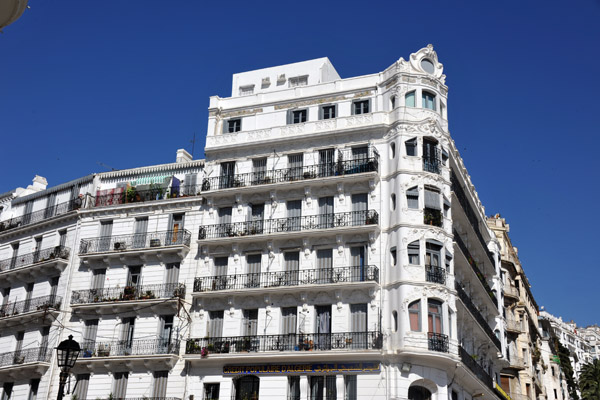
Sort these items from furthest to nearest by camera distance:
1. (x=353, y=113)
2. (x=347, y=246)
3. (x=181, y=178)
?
1. (x=181, y=178)
2. (x=353, y=113)
3. (x=347, y=246)

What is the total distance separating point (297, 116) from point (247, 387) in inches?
694

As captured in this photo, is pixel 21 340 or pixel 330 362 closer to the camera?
pixel 330 362

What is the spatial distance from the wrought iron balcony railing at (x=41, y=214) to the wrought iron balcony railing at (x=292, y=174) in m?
10.9

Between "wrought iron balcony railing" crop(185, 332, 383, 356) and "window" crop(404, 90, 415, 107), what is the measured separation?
1443cm

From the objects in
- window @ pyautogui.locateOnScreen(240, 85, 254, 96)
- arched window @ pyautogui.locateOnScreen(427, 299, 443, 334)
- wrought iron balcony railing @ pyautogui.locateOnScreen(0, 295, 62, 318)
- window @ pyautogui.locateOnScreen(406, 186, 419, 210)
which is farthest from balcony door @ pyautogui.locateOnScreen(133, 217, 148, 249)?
arched window @ pyautogui.locateOnScreen(427, 299, 443, 334)

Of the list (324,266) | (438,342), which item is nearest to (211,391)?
(324,266)

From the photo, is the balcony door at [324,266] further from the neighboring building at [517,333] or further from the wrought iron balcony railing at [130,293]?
the neighboring building at [517,333]

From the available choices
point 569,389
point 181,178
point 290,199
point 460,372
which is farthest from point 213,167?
point 569,389

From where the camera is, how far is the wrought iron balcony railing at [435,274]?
3928cm

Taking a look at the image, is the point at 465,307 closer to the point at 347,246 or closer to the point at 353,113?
the point at 347,246

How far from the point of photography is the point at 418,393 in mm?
37938

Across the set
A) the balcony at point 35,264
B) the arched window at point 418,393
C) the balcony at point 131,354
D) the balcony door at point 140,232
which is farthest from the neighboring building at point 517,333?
the balcony at point 35,264

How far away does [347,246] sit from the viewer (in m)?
41.4

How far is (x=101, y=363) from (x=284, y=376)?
39.6 feet
